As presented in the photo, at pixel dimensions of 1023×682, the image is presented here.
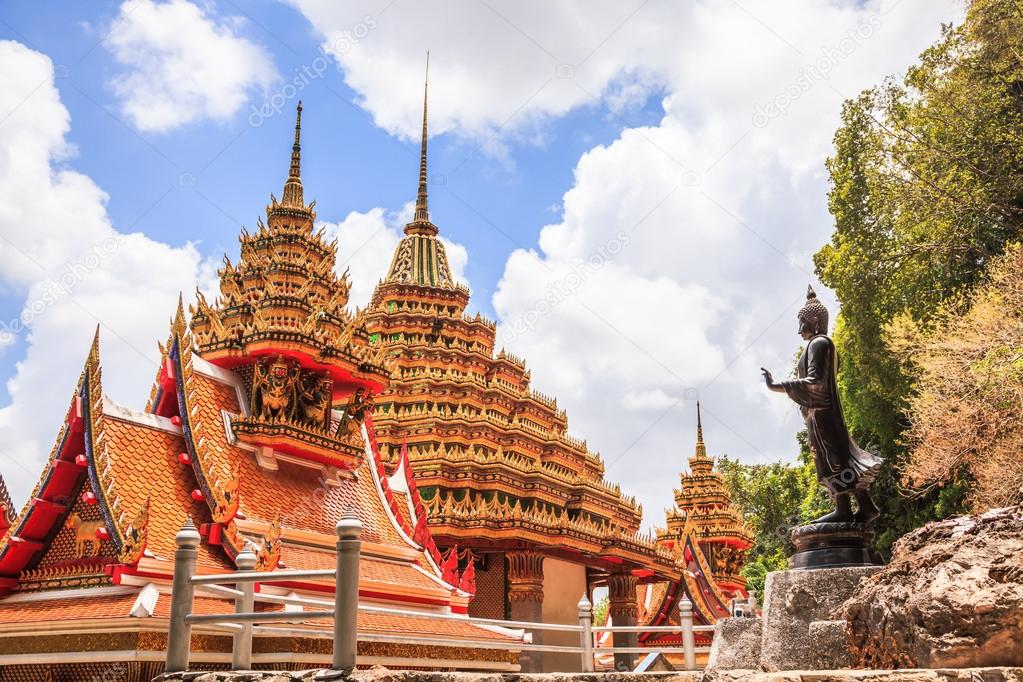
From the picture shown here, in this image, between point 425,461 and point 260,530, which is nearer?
point 260,530

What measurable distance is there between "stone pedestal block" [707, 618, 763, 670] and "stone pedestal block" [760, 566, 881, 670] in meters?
0.54

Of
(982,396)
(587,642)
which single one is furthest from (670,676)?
(982,396)

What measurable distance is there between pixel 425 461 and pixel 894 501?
11692 millimetres

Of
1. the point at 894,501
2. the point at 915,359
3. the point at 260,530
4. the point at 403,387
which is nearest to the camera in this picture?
the point at 260,530

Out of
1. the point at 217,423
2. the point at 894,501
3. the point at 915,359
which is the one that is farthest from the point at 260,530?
the point at 894,501

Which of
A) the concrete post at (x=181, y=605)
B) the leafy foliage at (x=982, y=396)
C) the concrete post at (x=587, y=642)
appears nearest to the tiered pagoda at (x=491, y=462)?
the concrete post at (x=587, y=642)

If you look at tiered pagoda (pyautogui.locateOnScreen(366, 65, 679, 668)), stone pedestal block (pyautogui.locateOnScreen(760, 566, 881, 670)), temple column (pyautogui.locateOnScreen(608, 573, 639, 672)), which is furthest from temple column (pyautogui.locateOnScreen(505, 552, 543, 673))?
stone pedestal block (pyautogui.locateOnScreen(760, 566, 881, 670))

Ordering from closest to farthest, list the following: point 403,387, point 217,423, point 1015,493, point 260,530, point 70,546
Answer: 1. point 70,546
2. point 260,530
3. point 217,423
4. point 1015,493
5. point 403,387

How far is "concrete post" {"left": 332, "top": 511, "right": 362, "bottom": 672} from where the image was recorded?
5.21 meters

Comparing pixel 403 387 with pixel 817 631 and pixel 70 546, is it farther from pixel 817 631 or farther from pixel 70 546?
pixel 817 631

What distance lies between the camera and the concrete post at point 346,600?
205 inches

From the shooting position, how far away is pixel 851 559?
712 centimetres

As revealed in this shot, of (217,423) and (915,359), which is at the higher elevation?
(915,359)

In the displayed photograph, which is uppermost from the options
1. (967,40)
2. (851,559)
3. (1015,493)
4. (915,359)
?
(967,40)
